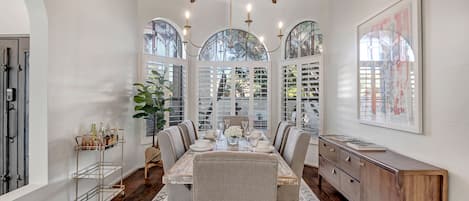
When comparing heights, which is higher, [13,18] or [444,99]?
[13,18]

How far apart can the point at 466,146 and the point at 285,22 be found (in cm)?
426

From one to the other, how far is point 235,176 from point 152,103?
11.1 ft

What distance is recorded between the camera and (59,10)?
3021 mm

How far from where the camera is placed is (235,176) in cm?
178

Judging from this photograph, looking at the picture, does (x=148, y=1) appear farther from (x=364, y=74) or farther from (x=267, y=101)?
(x=364, y=74)

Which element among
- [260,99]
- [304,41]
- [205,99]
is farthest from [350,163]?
[205,99]

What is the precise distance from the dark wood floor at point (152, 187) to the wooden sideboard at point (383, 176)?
31 cm

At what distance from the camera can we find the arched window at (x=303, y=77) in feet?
17.7

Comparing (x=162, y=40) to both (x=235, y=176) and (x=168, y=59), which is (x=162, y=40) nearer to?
(x=168, y=59)

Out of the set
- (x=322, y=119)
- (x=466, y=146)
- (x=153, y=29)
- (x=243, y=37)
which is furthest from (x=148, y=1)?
(x=466, y=146)

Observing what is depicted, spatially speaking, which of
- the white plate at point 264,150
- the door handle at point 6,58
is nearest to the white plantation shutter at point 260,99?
the white plate at point 264,150

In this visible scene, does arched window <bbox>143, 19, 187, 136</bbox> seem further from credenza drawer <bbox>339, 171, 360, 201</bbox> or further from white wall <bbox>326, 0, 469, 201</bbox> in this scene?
white wall <bbox>326, 0, 469, 201</bbox>

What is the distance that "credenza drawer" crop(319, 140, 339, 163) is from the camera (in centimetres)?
369

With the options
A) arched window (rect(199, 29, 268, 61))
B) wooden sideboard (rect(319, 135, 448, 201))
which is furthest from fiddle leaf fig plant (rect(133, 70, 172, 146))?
wooden sideboard (rect(319, 135, 448, 201))
